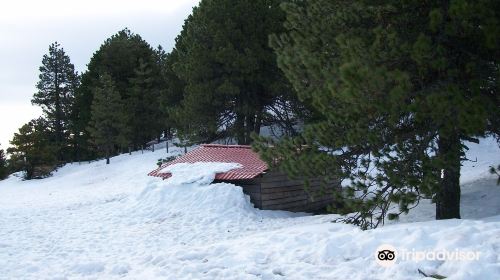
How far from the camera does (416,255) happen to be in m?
6.34

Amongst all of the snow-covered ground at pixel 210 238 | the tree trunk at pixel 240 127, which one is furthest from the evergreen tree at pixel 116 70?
the snow-covered ground at pixel 210 238

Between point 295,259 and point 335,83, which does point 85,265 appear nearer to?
point 295,259

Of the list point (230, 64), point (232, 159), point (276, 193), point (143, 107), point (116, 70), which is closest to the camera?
point (276, 193)

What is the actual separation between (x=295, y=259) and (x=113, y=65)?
36972mm

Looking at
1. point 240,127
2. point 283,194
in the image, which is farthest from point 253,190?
point 240,127

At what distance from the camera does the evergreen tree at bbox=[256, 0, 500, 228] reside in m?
6.99

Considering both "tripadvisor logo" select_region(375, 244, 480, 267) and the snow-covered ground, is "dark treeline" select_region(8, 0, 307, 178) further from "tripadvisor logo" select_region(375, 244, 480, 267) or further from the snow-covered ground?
"tripadvisor logo" select_region(375, 244, 480, 267)

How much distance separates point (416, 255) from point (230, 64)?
665 inches

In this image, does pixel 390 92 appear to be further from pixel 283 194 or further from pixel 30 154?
pixel 30 154

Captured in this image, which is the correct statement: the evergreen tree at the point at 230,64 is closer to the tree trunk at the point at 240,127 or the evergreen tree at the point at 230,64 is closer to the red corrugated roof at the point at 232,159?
the tree trunk at the point at 240,127

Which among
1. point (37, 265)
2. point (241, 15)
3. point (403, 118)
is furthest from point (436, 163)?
point (241, 15)

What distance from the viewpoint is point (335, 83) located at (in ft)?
25.8

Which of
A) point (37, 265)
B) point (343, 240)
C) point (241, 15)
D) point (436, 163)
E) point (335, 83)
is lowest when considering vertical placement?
point (37, 265)

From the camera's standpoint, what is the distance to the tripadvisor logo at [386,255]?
21.1ft
